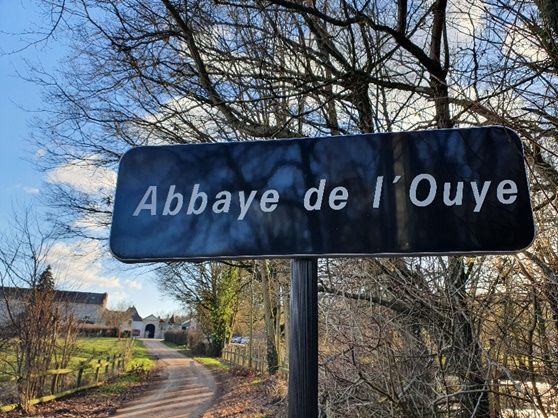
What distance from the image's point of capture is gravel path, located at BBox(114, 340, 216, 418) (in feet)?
36.1

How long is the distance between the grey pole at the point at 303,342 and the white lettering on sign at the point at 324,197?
0.58 ft

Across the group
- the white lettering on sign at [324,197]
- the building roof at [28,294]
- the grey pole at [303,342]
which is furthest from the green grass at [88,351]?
the grey pole at [303,342]

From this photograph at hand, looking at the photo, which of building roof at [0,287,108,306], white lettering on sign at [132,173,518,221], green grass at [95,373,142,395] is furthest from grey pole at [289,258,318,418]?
green grass at [95,373,142,395]

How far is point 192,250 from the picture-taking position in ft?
3.86

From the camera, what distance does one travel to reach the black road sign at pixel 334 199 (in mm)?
1080

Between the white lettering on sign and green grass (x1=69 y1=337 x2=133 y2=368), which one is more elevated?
the white lettering on sign

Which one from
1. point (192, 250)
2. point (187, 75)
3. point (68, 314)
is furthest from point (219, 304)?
point (192, 250)

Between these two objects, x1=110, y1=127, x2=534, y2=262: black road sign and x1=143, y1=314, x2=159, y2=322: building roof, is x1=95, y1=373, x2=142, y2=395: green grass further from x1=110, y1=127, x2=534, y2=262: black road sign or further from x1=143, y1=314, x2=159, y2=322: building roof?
x1=143, y1=314, x2=159, y2=322: building roof

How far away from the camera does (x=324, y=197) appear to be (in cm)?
115

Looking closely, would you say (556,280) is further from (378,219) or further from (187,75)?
(187,75)

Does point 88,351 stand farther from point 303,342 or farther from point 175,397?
point 303,342

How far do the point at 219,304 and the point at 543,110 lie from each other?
960 inches

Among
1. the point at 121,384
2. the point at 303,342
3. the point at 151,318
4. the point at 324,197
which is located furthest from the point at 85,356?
the point at 151,318

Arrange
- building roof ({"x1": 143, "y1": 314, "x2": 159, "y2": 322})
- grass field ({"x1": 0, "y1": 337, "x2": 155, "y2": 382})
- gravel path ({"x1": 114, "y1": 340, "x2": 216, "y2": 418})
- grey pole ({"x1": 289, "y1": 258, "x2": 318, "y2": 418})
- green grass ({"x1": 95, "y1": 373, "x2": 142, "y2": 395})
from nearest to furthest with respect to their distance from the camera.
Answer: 1. grey pole ({"x1": 289, "y1": 258, "x2": 318, "y2": 418})
2. gravel path ({"x1": 114, "y1": 340, "x2": 216, "y2": 418})
3. grass field ({"x1": 0, "y1": 337, "x2": 155, "y2": 382})
4. green grass ({"x1": 95, "y1": 373, "x2": 142, "y2": 395})
5. building roof ({"x1": 143, "y1": 314, "x2": 159, "y2": 322})
